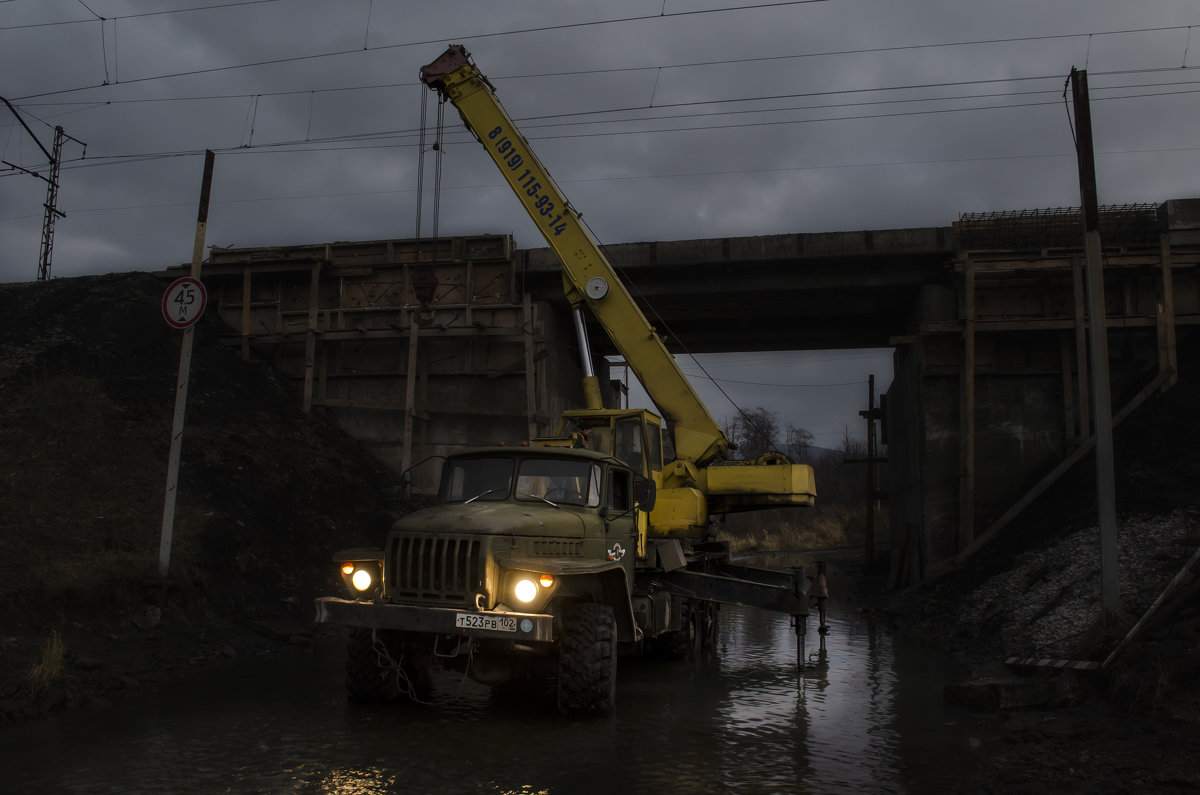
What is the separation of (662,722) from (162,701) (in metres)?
4.85

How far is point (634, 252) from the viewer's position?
74.6 feet

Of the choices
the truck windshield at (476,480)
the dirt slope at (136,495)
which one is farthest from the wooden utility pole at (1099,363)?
the dirt slope at (136,495)

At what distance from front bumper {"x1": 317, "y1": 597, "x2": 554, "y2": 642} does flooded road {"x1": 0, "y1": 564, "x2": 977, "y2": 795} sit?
2.74 ft

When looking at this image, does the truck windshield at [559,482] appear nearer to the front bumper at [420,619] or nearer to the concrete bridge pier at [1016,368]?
the front bumper at [420,619]

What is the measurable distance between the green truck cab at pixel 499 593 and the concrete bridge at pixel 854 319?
10.5 metres

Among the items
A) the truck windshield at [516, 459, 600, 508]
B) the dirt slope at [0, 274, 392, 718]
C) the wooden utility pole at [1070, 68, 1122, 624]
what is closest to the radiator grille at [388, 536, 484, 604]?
the truck windshield at [516, 459, 600, 508]

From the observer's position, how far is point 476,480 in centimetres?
917

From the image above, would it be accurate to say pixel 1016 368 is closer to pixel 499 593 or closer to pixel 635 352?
pixel 635 352

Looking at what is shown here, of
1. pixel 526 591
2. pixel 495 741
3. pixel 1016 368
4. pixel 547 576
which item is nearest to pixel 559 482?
pixel 547 576

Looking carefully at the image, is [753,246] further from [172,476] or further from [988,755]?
[988,755]

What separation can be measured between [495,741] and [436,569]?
154 cm

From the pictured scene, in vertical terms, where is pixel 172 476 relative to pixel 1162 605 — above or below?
above

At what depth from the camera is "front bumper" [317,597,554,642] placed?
7312 mm

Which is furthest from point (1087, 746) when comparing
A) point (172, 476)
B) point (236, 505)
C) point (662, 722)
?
point (236, 505)
